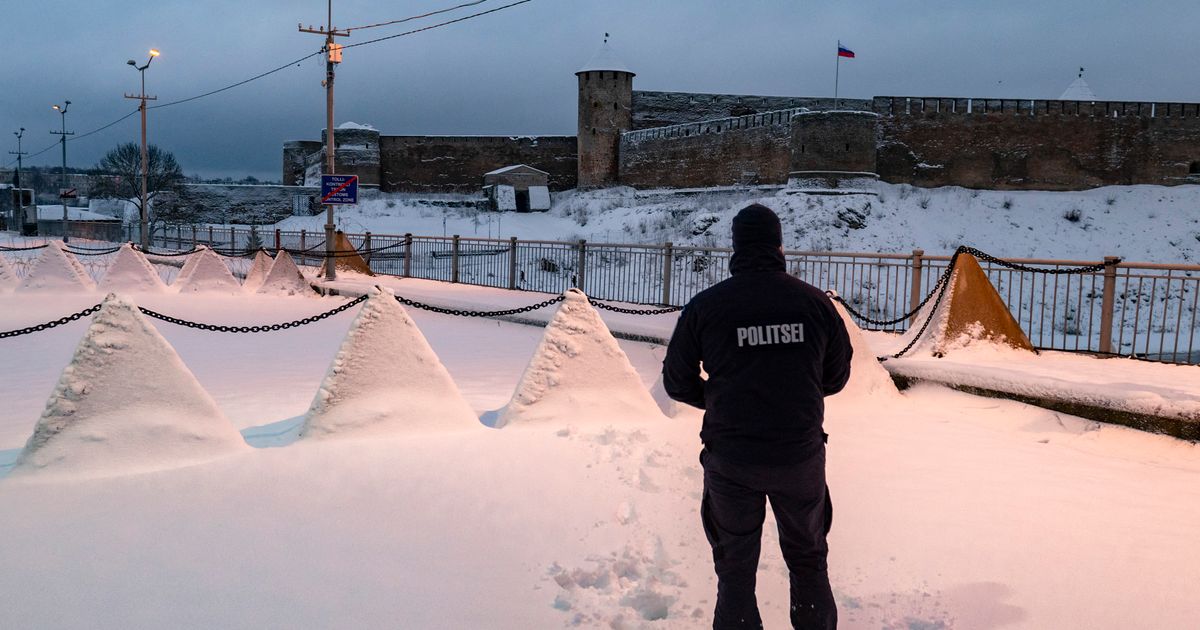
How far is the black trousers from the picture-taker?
10.4ft

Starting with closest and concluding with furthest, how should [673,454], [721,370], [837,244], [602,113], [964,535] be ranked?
[721,370], [964,535], [673,454], [837,244], [602,113]

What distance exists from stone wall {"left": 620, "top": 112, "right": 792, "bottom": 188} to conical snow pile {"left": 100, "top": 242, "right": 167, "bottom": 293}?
30.2 meters

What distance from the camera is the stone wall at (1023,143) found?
137 ft

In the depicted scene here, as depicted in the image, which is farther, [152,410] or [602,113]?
[602,113]

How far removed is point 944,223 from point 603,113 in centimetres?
2202

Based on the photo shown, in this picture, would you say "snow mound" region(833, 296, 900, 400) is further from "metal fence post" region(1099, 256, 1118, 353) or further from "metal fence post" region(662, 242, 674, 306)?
"metal fence post" region(662, 242, 674, 306)

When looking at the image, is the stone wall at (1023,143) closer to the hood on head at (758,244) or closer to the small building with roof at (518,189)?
the small building with roof at (518,189)

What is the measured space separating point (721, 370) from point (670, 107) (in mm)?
52224

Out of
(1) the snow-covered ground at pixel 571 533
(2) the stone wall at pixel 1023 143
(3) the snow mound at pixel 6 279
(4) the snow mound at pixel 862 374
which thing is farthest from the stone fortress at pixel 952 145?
(1) the snow-covered ground at pixel 571 533

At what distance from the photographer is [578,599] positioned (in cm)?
390

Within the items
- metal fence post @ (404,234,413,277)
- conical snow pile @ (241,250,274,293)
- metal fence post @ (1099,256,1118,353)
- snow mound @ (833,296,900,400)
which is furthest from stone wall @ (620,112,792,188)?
snow mound @ (833,296,900,400)

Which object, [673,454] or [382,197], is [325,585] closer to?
[673,454]

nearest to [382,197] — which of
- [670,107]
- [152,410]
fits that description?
[670,107]

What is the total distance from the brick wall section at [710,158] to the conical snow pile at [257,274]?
27.9m
